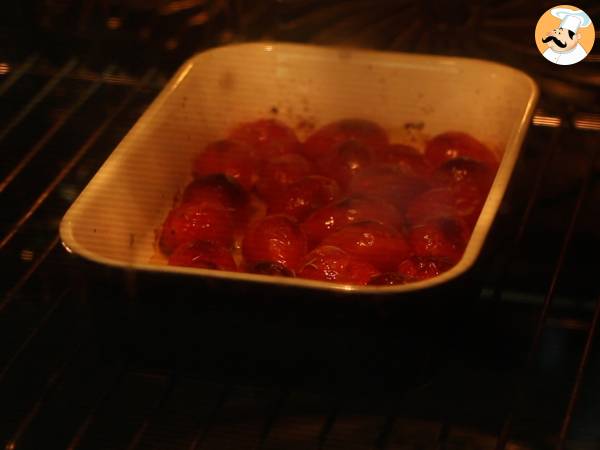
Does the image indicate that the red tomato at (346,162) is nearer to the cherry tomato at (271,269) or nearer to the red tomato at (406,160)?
the red tomato at (406,160)

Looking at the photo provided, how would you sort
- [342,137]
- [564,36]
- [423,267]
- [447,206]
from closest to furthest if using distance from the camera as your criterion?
1. [564,36]
2. [423,267]
3. [447,206]
4. [342,137]

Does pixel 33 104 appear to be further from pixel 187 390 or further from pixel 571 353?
pixel 571 353

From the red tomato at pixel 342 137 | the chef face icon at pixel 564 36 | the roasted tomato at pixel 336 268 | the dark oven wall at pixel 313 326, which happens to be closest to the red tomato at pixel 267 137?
the red tomato at pixel 342 137

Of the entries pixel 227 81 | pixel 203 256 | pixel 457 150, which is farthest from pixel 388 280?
pixel 227 81

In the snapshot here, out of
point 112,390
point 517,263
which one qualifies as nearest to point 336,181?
point 517,263

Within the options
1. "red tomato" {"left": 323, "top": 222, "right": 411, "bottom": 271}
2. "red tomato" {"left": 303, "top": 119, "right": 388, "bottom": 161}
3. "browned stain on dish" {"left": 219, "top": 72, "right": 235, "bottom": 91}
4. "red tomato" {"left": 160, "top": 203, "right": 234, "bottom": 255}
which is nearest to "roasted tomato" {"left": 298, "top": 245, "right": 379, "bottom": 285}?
"red tomato" {"left": 323, "top": 222, "right": 411, "bottom": 271}

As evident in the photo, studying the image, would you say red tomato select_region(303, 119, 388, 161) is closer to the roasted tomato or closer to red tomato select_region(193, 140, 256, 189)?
red tomato select_region(193, 140, 256, 189)

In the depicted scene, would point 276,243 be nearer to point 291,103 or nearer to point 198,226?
point 198,226
